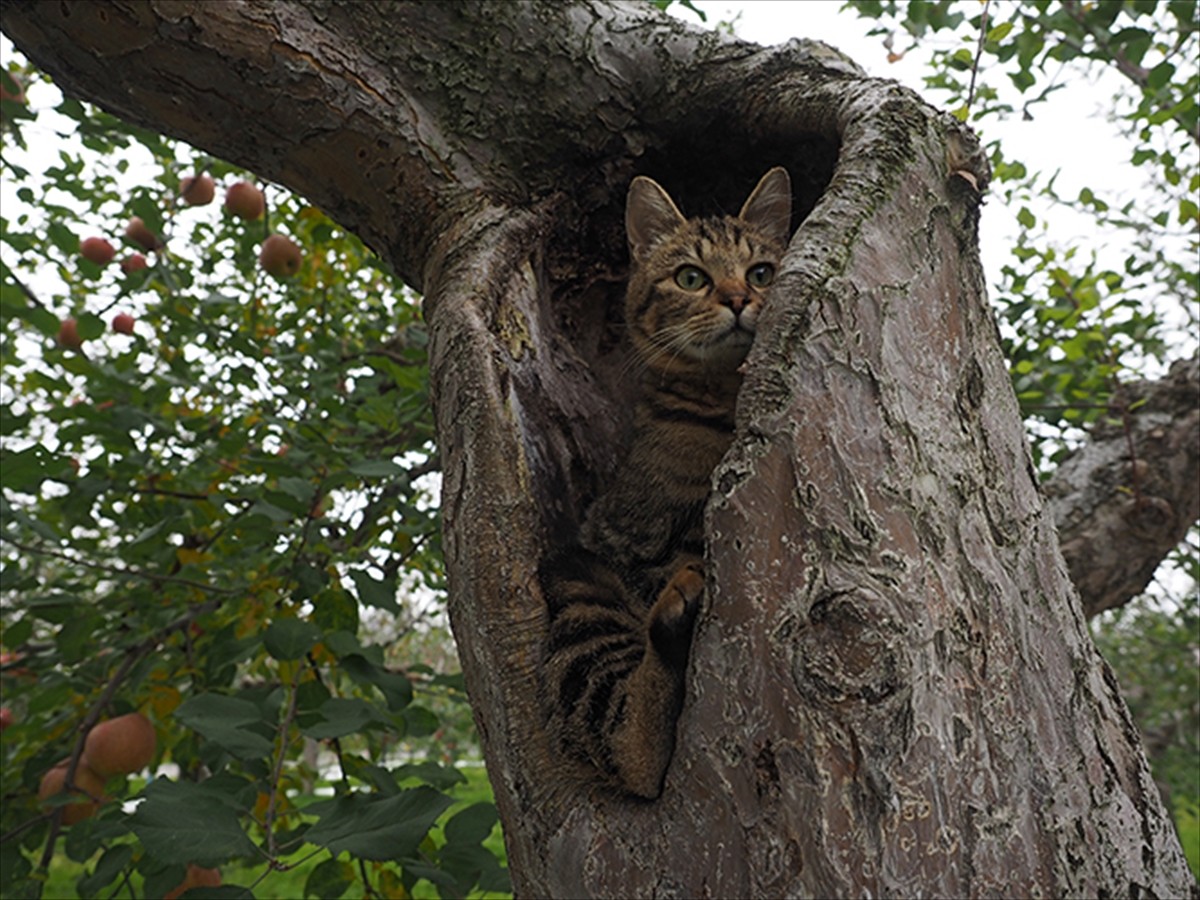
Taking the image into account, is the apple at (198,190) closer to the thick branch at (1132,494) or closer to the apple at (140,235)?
the apple at (140,235)

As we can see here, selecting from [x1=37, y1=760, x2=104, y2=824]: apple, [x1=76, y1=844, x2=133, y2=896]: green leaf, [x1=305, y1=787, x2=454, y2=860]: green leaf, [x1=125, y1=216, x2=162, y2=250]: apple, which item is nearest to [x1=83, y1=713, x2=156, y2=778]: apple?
[x1=37, y1=760, x2=104, y2=824]: apple

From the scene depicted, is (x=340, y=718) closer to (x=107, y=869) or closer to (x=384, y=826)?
(x=384, y=826)

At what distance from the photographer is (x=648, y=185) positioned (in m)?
2.18

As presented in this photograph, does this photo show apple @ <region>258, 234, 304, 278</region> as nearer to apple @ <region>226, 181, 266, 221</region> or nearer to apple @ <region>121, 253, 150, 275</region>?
apple @ <region>226, 181, 266, 221</region>

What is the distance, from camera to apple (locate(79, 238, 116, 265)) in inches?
133

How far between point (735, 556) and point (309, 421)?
7.35ft

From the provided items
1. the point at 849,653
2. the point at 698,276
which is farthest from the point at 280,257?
the point at 849,653

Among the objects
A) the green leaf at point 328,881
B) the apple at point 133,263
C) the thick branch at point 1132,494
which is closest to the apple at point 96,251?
the apple at point 133,263

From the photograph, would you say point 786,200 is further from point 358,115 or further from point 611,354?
point 358,115

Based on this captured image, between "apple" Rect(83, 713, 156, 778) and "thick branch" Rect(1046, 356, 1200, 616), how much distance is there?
306 centimetres

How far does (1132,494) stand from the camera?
3.27 meters

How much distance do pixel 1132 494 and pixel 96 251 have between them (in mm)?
3973

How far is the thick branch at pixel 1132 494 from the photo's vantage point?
10.7 ft

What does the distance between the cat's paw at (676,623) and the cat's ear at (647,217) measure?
1.15 metres
